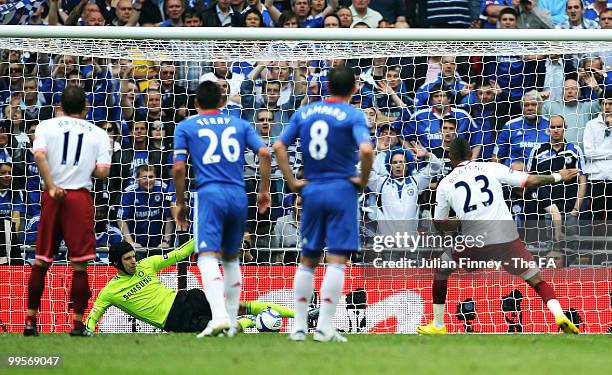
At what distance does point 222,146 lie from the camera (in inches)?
380

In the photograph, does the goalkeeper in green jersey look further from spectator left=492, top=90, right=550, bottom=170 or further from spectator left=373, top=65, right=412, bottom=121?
spectator left=492, top=90, right=550, bottom=170

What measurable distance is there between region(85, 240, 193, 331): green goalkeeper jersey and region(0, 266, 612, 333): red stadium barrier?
3.90 feet

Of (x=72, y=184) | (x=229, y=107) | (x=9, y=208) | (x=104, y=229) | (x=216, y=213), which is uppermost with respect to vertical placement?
(x=229, y=107)

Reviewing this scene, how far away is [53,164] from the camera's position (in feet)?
33.0

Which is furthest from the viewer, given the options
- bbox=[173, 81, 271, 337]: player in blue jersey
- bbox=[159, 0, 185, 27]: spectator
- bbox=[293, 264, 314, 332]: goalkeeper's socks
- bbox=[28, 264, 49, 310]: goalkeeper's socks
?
bbox=[159, 0, 185, 27]: spectator

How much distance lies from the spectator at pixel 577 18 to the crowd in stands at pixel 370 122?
1.87 metres

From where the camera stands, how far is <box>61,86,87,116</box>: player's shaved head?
396 inches

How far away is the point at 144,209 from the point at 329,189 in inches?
193

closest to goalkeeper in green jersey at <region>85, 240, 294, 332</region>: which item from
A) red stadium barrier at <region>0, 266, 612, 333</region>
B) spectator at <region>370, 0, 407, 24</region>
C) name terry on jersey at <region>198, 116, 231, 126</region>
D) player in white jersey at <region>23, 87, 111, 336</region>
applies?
red stadium barrier at <region>0, 266, 612, 333</region>

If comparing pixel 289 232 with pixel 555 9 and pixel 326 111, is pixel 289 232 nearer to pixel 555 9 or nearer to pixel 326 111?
pixel 326 111

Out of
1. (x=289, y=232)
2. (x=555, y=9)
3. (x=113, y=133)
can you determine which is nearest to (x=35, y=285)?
(x=113, y=133)

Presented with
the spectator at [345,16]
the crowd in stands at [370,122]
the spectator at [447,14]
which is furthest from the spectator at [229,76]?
the spectator at [447,14]

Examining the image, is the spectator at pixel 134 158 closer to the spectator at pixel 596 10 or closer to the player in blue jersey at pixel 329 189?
the player in blue jersey at pixel 329 189

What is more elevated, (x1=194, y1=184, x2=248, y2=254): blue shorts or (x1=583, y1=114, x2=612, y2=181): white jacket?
(x1=583, y1=114, x2=612, y2=181): white jacket
